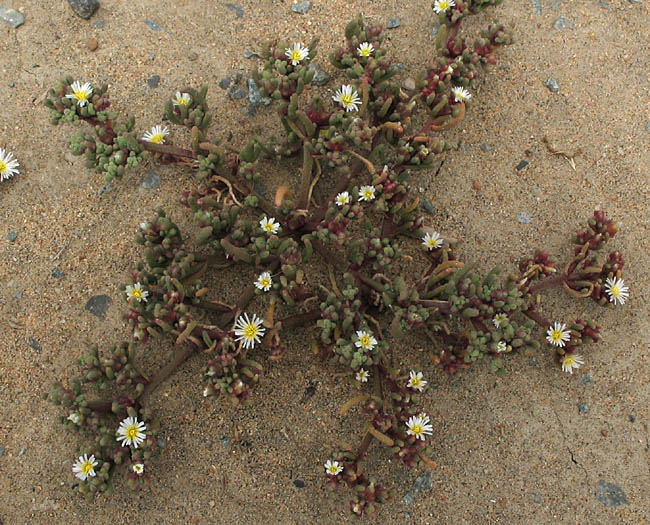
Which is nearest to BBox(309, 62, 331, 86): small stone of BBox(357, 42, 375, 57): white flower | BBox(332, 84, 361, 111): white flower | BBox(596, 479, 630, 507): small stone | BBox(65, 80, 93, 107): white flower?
BBox(357, 42, 375, 57): white flower

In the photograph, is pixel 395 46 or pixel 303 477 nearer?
pixel 303 477

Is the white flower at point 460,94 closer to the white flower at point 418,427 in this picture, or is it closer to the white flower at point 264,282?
the white flower at point 264,282

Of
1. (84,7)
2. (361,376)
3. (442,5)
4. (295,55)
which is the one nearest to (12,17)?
(84,7)

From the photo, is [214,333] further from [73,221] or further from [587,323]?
[587,323]

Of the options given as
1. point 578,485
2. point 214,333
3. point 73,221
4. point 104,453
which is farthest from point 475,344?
point 73,221

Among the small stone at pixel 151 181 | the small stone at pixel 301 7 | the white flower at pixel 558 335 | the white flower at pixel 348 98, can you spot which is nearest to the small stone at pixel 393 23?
the small stone at pixel 301 7
